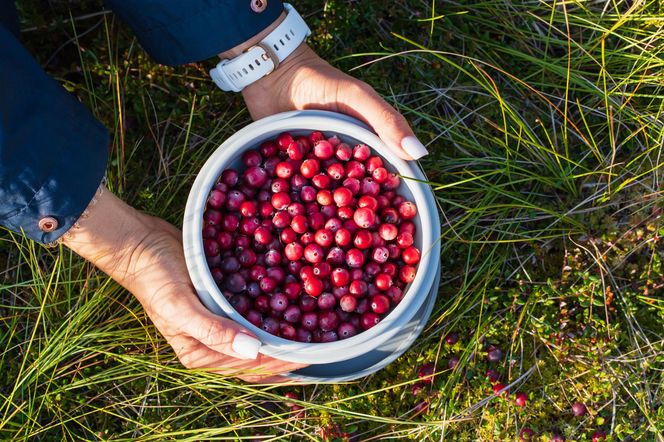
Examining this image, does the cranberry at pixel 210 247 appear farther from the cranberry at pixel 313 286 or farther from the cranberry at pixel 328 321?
the cranberry at pixel 328 321

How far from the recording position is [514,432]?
12.4 ft

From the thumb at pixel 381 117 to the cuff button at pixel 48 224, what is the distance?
157 centimetres

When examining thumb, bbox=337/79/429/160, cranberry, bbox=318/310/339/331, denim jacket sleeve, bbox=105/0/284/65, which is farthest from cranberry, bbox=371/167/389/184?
denim jacket sleeve, bbox=105/0/284/65

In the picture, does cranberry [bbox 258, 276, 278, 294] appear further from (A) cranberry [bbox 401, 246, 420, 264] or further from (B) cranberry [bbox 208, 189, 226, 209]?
(A) cranberry [bbox 401, 246, 420, 264]

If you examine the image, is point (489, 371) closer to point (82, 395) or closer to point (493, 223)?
point (493, 223)

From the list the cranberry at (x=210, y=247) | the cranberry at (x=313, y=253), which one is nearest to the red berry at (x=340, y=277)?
the cranberry at (x=313, y=253)

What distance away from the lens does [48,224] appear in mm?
3285

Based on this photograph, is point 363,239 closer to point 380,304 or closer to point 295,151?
point 380,304

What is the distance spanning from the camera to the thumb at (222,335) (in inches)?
125

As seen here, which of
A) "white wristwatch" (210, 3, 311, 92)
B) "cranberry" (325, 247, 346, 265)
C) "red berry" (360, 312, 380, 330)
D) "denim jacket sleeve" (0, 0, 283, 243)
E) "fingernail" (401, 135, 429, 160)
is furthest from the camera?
"white wristwatch" (210, 3, 311, 92)

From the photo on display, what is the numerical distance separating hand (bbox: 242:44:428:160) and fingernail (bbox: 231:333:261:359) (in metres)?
1.17

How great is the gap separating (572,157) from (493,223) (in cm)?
67

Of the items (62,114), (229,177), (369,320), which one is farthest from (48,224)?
(369,320)

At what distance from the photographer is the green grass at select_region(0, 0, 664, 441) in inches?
151
